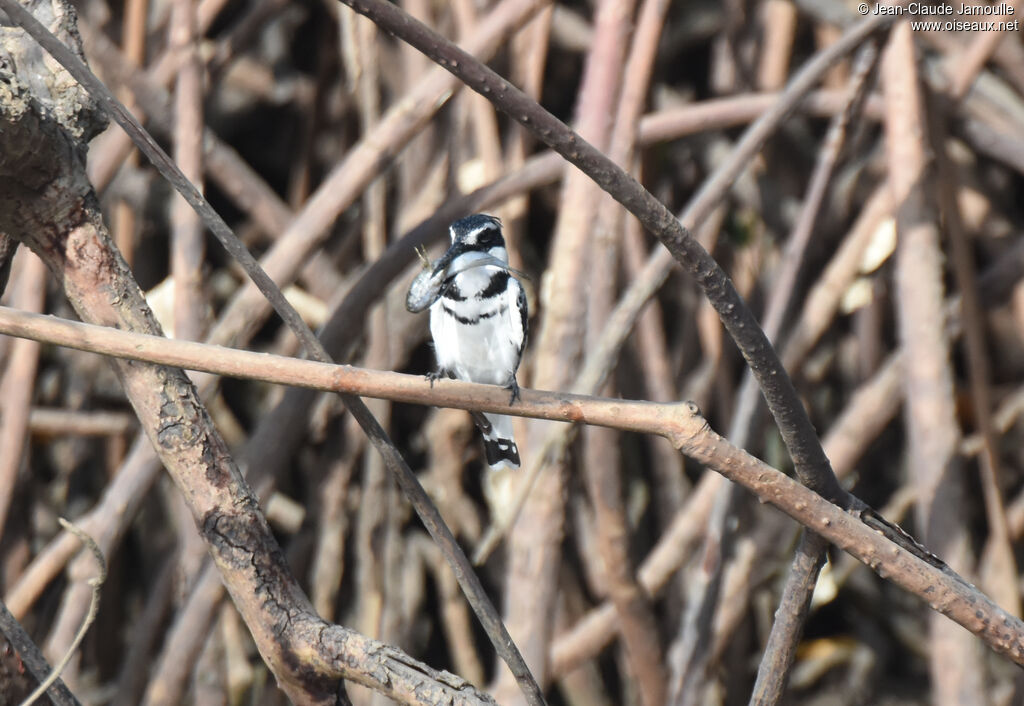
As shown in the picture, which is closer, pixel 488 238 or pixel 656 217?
pixel 656 217

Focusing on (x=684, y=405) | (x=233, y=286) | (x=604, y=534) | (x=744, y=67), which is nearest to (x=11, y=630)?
(x=684, y=405)

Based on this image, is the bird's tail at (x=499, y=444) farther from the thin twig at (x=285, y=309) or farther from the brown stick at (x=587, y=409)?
the brown stick at (x=587, y=409)

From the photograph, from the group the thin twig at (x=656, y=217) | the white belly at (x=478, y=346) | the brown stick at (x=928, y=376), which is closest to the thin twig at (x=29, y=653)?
the thin twig at (x=656, y=217)

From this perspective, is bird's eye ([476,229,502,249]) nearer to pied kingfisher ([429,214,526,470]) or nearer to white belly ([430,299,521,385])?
pied kingfisher ([429,214,526,470])

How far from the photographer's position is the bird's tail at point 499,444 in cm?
188

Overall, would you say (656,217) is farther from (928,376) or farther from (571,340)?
(928,376)

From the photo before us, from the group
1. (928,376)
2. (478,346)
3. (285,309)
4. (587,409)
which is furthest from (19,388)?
(928,376)

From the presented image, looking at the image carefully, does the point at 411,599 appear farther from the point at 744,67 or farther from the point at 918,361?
the point at 744,67

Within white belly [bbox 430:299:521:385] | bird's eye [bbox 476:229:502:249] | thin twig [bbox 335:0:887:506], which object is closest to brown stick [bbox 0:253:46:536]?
white belly [bbox 430:299:521:385]

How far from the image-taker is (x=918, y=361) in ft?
6.28

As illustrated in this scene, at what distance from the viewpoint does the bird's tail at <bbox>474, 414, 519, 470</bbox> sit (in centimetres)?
188

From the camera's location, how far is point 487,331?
1.85m

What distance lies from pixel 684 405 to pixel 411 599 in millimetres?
1589

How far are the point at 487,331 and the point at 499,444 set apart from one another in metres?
0.20
